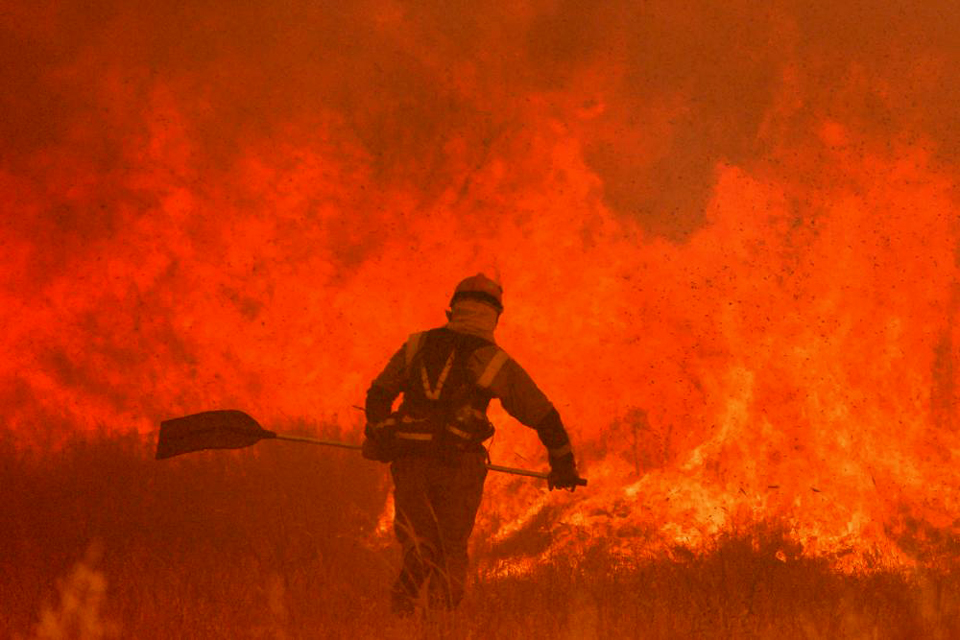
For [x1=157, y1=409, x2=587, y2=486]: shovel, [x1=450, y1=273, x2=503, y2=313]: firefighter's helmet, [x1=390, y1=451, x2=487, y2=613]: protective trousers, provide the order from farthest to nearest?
[x1=157, y1=409, x2=587, y2=486]: shovel < [x1=450, y1=273, x2=503, y2=313]: firefighter's helmet < [x1=390, y1=451, x2=487, y2=613]: protective trousers

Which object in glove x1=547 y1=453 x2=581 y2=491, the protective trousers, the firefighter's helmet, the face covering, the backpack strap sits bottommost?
the protective trousers

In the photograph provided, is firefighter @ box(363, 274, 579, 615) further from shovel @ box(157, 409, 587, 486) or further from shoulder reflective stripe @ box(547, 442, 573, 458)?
shovel @ box(157, 409, 587, 486)

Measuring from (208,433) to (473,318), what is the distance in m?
2.02

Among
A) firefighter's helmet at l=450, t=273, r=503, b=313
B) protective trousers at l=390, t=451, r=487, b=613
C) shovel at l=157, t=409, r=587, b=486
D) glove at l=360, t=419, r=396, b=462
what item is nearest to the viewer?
protective trousers at l=390, t=451, r=487, b=613

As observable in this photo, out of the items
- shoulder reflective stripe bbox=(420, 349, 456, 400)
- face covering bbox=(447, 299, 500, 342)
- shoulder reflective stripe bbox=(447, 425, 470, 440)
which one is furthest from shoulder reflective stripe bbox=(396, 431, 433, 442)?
face covering bbox=(447, 299, 500, 342)

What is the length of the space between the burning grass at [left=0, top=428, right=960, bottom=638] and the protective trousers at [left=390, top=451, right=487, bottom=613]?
26 centimetres

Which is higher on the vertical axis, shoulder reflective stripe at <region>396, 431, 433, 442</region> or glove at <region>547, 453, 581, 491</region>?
shoulder reflective stripe at <region>396, 431, 433, 442</region>

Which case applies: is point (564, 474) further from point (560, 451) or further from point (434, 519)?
point (434, 519)

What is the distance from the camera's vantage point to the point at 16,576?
348 inches

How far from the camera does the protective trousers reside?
5.84 m

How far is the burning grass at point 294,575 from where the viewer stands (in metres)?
5.99

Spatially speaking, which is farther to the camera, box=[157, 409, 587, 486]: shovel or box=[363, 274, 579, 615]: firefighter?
box=[157, 409, 587, 486]: shovel

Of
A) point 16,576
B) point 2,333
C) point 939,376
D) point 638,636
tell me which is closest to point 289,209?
point 2,333

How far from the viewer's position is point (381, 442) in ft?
19.7
